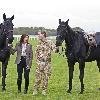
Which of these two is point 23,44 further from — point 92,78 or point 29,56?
point 92,78

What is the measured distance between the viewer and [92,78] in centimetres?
1988

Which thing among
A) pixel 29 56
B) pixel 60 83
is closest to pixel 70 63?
pixel 29 56

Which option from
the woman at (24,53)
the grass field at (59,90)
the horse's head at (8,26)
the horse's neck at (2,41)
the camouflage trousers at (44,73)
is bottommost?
the grass field at (59,90)

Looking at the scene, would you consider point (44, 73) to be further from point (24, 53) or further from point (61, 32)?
point (61, 32)

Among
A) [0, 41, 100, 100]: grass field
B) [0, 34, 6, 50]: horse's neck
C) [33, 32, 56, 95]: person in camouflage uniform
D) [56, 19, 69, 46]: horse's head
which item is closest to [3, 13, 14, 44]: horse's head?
[0, 34, 6, 50]: horse's neck

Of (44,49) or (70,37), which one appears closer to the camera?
(44,49)

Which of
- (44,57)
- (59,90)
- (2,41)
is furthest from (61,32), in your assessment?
(59,90)

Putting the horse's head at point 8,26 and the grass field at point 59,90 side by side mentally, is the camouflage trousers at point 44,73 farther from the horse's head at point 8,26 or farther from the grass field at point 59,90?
Result: the horse's head at point 8,26

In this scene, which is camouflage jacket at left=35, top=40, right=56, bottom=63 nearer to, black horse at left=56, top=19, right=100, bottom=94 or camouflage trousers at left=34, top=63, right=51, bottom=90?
camouflage trousers at left=34, top=63, right=51, bottom=90

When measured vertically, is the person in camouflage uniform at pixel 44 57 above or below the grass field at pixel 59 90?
above

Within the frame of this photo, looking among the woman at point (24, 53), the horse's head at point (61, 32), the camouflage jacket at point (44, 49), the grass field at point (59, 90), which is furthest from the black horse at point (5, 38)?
the horse's head at point (61, 32)

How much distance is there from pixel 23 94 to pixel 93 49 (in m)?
3.22

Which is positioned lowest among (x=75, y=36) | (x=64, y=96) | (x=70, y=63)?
(x=64, y=96)

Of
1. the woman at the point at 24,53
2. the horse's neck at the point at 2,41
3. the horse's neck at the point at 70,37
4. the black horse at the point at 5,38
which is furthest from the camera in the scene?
the horse's neck at the point at 70,37
